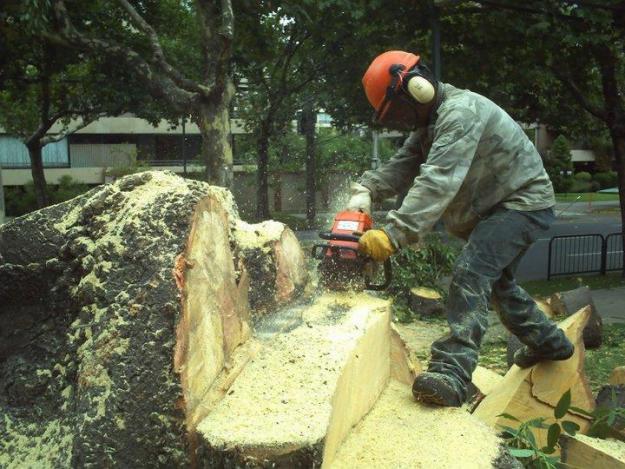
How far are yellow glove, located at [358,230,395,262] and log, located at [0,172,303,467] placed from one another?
549 mm

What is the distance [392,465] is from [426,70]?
5.87 feet

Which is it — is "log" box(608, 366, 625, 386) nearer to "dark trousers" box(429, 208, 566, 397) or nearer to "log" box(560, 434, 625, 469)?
"dark trousers" box(429, 208, 566, 397)

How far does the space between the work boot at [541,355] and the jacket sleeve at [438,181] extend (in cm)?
89

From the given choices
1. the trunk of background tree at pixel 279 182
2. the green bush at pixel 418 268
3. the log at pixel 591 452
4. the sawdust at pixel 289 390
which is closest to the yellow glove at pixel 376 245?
the sawdust at pixel 289 390

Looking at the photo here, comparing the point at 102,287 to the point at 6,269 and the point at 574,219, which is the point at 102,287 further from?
the point at 574,219

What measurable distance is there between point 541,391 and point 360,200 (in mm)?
1231

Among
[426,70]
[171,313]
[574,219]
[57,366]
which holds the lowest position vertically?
[574,219]

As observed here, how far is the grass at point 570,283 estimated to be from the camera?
1023 centimetres

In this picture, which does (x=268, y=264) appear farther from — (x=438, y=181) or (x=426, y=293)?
(x=426, y=293)

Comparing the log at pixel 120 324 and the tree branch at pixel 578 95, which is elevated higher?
the tree branch at pixel 578 95

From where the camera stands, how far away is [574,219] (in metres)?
27.3

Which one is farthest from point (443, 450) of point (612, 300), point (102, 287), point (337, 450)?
point (612, 300)

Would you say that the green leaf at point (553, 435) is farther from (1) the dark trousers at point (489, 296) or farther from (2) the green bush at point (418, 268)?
(2) the green bush at point (418, 268)

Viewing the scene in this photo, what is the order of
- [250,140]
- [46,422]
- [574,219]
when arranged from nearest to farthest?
1. [46,422]
2. [250,140]
3. [574,219]
